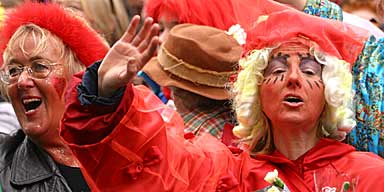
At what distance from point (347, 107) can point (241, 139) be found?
43 centimetres

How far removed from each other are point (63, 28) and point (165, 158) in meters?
1.09

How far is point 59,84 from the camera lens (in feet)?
16.2

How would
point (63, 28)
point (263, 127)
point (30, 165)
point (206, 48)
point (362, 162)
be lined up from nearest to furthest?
1. point (362, 162)
2. point (263, 127)
3. point (30, 165)
4. point (63, 28)
5. point (206, 48)

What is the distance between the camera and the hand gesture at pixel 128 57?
12.7 ft

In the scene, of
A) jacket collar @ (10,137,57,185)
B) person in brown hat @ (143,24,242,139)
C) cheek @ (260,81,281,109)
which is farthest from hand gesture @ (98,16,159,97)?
person in brown hat @ (143,24,242,139)

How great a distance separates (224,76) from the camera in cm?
533

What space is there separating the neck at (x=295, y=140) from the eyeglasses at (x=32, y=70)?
111 centimetres

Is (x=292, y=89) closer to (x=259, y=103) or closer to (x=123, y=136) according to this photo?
(x=259, y=103)

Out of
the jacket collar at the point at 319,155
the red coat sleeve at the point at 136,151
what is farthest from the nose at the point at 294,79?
the red coat sleeve at the point at 136,151

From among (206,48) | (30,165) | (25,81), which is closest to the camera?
(30,165)

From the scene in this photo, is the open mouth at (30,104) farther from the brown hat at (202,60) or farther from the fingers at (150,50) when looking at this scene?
the fingers at (150,50)

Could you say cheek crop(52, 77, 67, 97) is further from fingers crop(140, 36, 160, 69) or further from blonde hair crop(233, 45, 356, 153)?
fingers crop(140, 36, 160, 69)

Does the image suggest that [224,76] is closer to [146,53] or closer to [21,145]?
[21,145]

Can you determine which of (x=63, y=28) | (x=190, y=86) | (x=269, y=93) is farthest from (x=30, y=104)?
(x=269, y=93)
